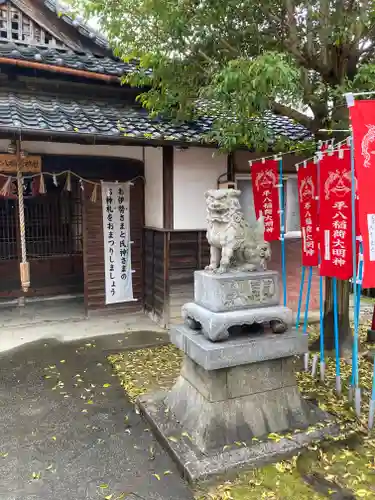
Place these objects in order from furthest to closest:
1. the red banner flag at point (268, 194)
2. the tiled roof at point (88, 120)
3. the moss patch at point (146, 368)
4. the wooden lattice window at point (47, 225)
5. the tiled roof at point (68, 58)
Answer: the wooden lattice window at point (47, 225) < the tiled roof at point (68, 58) < the red banner flag at point (268, 194) < the tiled roof at point (88, 120) < the moss patch at point (146, 368)

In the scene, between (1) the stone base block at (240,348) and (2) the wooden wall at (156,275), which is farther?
(2) the wooden wall at (156,275)

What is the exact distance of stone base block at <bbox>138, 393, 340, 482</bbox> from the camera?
12.5 ft

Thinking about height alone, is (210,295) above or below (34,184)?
below

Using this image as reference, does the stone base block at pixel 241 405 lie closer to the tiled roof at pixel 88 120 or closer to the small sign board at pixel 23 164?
the tiled roof at pixel 88 120

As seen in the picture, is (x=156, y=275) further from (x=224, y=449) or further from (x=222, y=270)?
(x=224, y=449)

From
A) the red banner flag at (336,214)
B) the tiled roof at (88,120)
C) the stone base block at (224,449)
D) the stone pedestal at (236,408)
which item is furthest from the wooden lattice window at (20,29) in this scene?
the stone base block at (224,449)

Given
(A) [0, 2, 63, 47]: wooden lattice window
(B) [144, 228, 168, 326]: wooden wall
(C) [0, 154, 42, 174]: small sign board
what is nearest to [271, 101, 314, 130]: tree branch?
(B) [144, 228, 168, 326]: wooden wall

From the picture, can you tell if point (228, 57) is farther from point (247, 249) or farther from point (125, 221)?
point (125, 221)

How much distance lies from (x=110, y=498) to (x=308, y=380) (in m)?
3.43

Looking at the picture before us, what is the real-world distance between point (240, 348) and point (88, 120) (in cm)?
551

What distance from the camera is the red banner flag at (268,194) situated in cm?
728

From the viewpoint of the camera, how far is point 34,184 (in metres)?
8.71

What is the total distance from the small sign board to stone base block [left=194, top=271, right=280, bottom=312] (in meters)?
5.37

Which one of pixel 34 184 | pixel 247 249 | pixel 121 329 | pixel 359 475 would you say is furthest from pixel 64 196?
pixel 359 475
